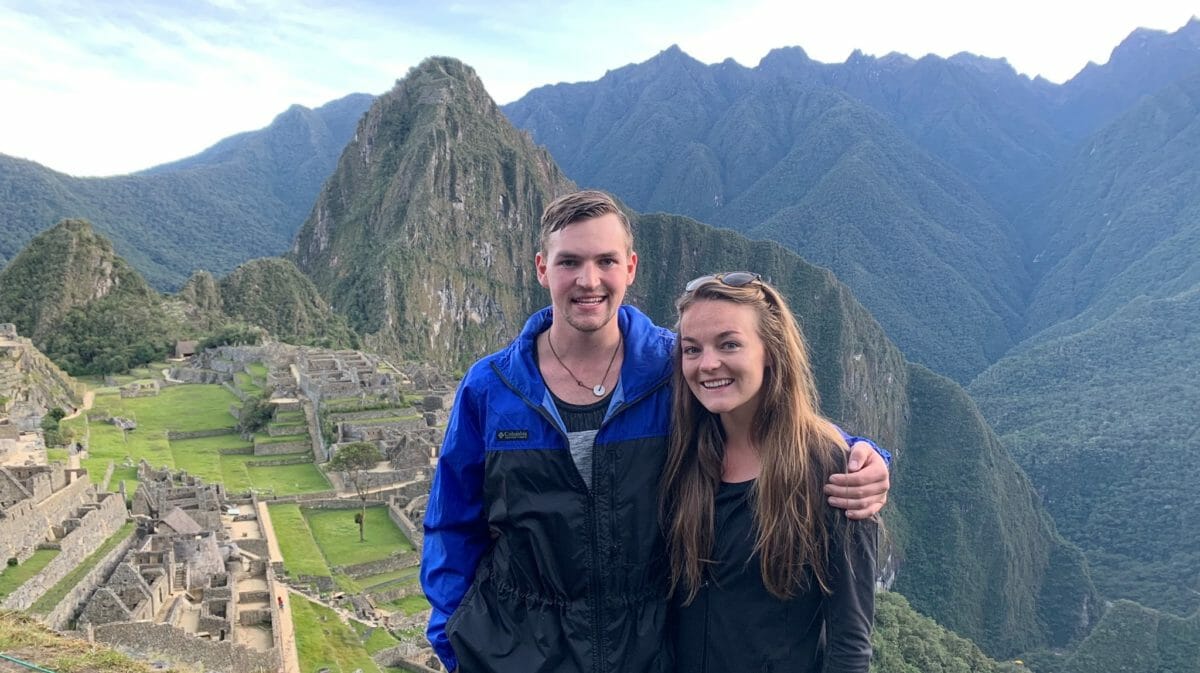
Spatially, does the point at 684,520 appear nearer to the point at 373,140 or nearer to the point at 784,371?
the point at 784,371

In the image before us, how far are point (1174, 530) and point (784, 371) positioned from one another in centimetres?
9883

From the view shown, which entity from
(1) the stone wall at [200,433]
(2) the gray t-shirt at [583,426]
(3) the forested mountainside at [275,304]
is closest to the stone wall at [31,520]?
(2) the gray t-shirt at [583,426]

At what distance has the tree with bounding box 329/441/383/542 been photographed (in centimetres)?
2859

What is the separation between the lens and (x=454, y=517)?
14.3 feet

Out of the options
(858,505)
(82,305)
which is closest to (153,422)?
(82,305)

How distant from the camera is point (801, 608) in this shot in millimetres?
4133

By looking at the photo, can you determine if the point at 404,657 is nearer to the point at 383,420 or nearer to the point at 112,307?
the point at 383,420

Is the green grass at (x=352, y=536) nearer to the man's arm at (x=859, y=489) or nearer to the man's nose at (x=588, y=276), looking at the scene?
the man's nose at (x=588, y=276)

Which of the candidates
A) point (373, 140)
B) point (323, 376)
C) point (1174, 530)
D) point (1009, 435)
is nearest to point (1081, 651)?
point (1174, 530)

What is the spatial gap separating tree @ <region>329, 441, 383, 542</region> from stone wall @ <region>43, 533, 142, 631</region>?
10325mm

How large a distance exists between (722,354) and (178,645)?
12946mm

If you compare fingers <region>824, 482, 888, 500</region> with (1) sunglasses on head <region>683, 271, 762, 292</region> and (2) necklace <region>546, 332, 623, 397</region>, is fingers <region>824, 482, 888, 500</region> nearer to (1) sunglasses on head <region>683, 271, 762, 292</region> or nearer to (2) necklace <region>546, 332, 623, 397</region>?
(1) sunglasses on head <region>683, 271, 762, 292</region>

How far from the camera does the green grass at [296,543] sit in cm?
2191

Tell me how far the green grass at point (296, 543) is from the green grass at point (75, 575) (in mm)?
4018
